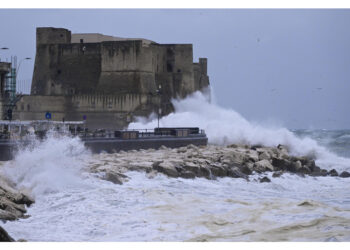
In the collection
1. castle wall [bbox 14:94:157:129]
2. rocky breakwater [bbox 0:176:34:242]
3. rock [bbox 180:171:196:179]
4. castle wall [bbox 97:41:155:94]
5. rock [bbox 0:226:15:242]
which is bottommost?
rock [bbox 0:226:15:242]

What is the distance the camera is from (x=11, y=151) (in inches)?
877

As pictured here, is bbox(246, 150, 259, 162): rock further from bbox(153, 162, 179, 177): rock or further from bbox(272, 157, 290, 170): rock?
bbox(153, 162, 179, 177): rock

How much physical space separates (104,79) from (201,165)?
24.8 m

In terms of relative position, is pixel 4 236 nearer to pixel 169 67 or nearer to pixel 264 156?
pixel 264 156

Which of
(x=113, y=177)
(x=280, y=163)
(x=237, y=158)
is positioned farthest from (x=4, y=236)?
(x=280, y=163)

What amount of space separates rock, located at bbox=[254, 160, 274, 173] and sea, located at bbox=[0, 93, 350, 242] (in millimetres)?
834

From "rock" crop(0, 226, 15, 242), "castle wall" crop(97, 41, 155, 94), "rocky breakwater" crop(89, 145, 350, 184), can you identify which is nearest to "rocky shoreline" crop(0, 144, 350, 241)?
"rocky breakwater" crop(89, 145, 350, 184)

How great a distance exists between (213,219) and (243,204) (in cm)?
206

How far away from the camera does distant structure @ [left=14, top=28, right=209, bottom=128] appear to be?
43.2 m

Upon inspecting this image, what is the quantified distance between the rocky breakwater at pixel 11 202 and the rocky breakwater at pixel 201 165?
10.6ft

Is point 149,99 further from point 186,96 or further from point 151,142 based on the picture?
point 151,142

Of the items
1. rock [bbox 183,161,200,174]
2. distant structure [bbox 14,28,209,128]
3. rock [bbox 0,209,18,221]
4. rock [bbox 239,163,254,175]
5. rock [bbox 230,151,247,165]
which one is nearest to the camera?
rock [bbox 0,209,18,221]

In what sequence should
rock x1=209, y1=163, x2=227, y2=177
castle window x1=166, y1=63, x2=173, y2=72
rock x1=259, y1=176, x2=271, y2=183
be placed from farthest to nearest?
castle window x1=166, y1=63, x2=173, y2=72 < rock x1=209, y1=163, x2=227, y2=177 < rock x1=259, y1=176, x2=271, y2=183

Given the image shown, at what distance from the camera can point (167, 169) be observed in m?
19.9
